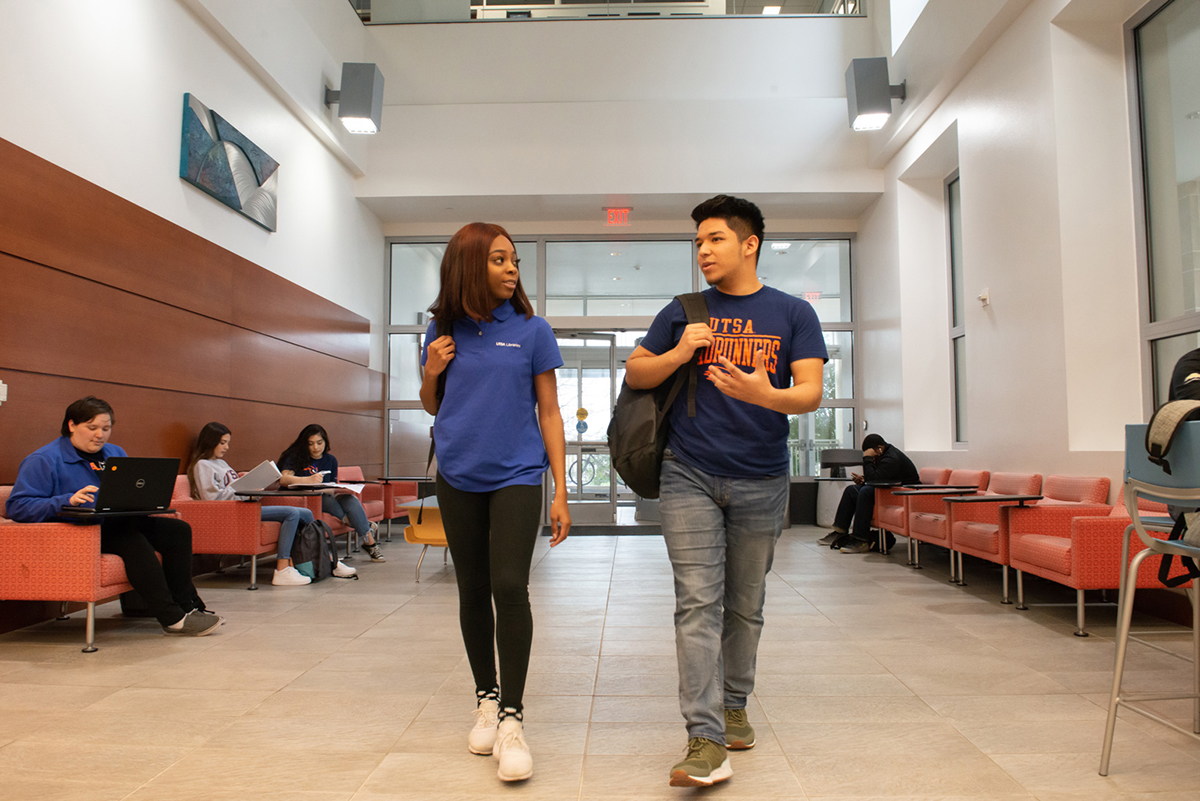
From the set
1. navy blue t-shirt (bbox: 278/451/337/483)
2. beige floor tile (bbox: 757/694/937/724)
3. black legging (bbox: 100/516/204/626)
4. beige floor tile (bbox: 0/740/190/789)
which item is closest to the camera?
beige floor tile (bbox: 0/740/190/789)

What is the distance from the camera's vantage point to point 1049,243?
553 cm

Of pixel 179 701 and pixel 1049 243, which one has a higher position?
pixel 1049 243

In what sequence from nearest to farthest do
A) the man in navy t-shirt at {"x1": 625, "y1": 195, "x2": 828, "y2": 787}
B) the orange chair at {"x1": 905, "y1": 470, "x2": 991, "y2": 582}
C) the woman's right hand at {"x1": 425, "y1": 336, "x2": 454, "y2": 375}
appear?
1. the man in navy t-shirt at {"x1": 625, "y1": 195, "x2": 828, "y2": 787}
2. the woman's right hand at {"x1": 425, "y1": 336, "x2": 454, "y2": 375}
3. the orange chair at {"x1": 905, "y1": 470, "x2": 991, "y2": 582}

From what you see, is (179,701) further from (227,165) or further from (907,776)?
(227,165)

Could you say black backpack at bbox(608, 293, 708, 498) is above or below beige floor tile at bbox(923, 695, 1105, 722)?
above

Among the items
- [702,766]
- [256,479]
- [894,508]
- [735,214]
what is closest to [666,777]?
[702,766]

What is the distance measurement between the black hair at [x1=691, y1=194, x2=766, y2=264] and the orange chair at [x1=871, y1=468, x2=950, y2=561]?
5.14 metres

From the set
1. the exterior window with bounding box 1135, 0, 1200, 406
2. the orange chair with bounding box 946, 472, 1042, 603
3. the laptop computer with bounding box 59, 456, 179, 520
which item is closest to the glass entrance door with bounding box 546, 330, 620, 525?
the orange chair with bounding box 946, 472, 1042, 603

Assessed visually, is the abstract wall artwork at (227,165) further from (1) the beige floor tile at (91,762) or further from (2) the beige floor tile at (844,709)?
(2) the beige floor tile at (844,709)

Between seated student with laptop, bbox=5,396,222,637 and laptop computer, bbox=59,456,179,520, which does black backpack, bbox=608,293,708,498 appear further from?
seated student with laptop, bbox=5,396,222,637

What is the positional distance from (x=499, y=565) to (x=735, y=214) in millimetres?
1126

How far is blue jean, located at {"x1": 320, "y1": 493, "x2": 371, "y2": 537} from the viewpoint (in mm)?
6949

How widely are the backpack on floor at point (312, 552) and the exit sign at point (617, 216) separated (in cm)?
560

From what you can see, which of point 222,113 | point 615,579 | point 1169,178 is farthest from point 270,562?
point 1169,178
